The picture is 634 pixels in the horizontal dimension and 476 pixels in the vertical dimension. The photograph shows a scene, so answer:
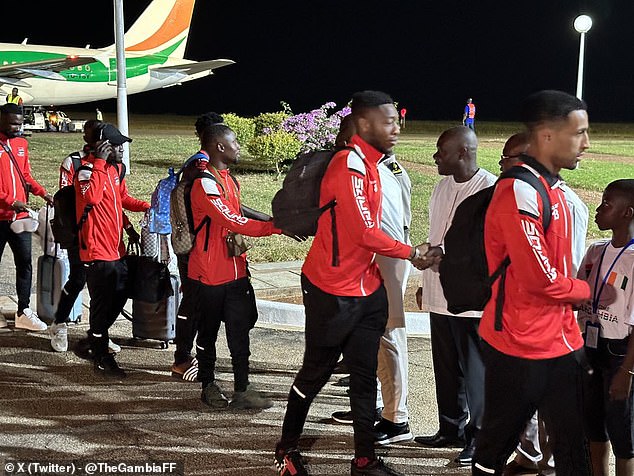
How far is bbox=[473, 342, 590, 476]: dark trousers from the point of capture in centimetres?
329

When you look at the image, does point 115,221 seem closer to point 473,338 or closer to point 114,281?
point 114,281

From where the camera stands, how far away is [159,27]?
37531mm

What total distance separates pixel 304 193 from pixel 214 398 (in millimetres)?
1896

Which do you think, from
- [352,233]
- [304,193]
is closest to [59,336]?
Answer: [304,193]

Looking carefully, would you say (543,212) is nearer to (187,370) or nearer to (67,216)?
(187,370)

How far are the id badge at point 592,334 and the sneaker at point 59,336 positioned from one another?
4.22 metres

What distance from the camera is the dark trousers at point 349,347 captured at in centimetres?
421

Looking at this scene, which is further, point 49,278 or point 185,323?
point 49,278

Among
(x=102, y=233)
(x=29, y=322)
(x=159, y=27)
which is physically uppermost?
(x=159, y=27)

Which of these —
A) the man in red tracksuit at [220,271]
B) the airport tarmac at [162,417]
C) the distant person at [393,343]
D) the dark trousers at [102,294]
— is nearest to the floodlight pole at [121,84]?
the airport tarmac at [162,417]

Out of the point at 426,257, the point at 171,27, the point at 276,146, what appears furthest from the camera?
the point at 171,27

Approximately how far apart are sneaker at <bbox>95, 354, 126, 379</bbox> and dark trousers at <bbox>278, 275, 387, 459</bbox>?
2236 millimetres

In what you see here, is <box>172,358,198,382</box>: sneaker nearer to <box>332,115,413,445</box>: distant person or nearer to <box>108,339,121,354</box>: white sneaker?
<box>108,339,121,354</box>: white sneaker

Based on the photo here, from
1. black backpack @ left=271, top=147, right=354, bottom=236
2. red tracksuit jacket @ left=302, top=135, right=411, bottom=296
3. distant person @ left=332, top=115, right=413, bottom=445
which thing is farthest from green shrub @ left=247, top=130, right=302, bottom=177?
red tracksuit jacket @ left=302, top=135, right=411, bottom=296
